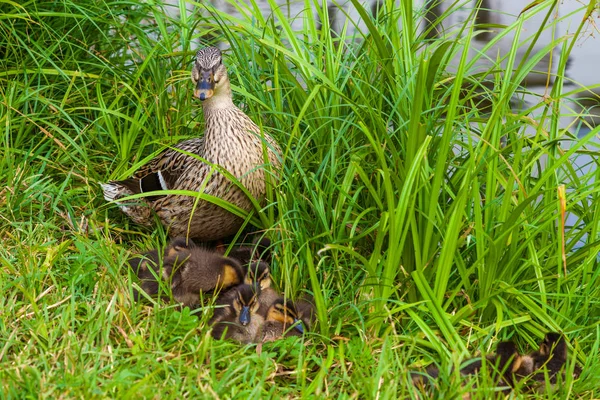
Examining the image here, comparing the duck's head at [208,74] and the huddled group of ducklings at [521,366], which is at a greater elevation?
the duck's head at [208,74]

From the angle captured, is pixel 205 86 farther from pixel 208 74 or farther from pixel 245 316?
pixel 245 316

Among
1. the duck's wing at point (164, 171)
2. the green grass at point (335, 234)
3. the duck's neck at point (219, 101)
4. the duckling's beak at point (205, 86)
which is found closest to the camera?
the green grass at point (335, 234)

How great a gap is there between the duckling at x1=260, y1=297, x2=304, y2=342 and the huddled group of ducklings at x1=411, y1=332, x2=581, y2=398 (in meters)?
0.48

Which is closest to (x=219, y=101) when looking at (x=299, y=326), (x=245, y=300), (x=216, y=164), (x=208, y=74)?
(x=208, y=74)

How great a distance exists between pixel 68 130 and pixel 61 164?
260mm

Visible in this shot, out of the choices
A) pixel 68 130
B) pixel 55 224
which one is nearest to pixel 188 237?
pixel 55 224

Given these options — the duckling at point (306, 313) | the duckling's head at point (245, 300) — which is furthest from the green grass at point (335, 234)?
the duckling's head at point (245, 300)

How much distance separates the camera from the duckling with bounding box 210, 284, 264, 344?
10.6 feet

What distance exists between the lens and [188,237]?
151 inches

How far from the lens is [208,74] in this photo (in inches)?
145

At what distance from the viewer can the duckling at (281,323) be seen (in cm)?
325

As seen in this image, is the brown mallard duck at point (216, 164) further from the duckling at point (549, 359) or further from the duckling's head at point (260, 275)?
the duckling at point (549, 359)

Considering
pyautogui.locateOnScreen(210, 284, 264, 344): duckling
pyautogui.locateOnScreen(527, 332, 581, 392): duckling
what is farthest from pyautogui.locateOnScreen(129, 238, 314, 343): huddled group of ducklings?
pyautogui.locateOnScreen(527, 332, 581, 392): duckling

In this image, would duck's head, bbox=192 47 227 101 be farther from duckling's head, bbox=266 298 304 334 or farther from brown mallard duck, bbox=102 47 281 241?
duckling's head, bbox=266 298 304 334
